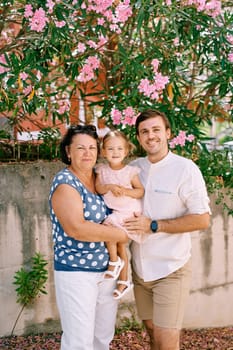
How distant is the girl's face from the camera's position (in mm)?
3709

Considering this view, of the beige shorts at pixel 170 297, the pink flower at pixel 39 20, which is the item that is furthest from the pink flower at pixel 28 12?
the beige shorts at pixel 170 297

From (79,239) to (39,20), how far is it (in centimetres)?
140

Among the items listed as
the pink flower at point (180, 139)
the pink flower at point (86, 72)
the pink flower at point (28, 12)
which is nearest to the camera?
the pink flower at point (28, 12)

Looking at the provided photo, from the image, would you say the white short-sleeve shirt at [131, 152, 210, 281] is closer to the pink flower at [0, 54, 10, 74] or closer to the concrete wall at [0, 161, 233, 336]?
the pink flower at [0, 54, 10, 74]

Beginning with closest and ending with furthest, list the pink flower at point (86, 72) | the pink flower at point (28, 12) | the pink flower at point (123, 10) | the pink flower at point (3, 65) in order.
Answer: the pink flower at point (28, 12)
the pink flower at point (123, 10)
the pink flower at point (3, 65)
the pink flower at point (86, 72)

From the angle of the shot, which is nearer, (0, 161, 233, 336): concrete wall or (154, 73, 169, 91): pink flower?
(154, 73, 169, 91): pink flower

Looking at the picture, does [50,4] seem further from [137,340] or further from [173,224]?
[137,340]

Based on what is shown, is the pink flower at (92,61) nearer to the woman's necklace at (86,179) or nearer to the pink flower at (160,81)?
the pink flower at (160,81)

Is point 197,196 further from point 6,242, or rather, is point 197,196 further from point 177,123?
point 6,242

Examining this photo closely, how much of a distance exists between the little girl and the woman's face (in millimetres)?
107

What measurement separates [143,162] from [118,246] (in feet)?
1.83

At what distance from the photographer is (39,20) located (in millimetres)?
3914

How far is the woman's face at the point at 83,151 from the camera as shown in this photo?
3.65 meters

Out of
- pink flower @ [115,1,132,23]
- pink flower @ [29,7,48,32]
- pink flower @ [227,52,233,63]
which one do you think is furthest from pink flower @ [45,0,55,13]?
pink flower @ [227,52,233,63]
